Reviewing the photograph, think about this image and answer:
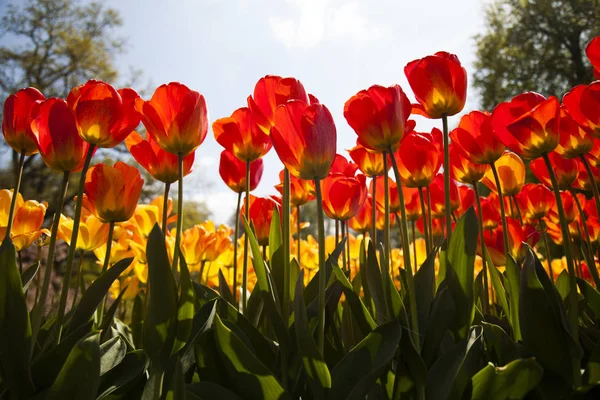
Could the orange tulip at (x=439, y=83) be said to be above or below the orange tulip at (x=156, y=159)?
above

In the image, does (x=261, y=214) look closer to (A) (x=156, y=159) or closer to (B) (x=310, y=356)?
(A) (x=156, y=159)

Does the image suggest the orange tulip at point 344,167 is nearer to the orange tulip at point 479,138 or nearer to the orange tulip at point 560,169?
the orange tulip at point 479,138

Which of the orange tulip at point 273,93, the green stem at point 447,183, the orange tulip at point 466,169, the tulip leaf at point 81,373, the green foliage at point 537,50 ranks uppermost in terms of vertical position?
the green foliage at point 537,50

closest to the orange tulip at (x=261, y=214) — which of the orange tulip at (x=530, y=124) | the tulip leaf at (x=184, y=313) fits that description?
the tulip leaf at (x=184, y=313)

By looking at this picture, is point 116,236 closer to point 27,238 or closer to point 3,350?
point 27,238

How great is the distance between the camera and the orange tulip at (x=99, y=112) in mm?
681

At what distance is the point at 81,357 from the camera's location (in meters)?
0.53

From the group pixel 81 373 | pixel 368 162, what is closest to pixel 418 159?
pixel 368 162

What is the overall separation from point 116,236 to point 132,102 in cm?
64

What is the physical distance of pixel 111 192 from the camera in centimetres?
80

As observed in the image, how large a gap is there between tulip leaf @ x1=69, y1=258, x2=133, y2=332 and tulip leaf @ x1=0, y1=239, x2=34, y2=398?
3.8 inches

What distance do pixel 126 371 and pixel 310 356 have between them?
0.27m

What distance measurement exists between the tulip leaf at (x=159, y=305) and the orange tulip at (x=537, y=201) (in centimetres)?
106

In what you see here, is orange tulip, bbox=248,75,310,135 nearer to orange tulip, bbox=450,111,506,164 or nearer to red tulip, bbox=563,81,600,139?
orange tulip, bbox=450,111,506,164
